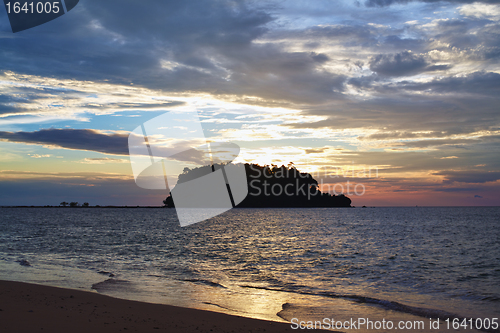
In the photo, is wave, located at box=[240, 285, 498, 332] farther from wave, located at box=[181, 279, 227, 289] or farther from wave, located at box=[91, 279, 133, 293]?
wave, located at box=[91, 279, 133, 293]

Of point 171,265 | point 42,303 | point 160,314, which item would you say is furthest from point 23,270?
point 160,314

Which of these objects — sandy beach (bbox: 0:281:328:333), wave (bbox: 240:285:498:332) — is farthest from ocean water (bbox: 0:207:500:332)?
sandy beach (bbox: 0:281:328:333)

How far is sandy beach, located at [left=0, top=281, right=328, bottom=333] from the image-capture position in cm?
852

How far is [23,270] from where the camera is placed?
60.9 feet

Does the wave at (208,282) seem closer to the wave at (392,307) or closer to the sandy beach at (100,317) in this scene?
the wave at (392,307)

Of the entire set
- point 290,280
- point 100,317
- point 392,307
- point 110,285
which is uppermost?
point 100,317

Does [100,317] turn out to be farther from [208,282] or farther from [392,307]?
[392,307]

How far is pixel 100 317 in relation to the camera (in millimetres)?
9523

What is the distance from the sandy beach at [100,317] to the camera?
8.52 metres

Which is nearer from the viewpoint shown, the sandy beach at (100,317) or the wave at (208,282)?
the sandy beach at (100,317)

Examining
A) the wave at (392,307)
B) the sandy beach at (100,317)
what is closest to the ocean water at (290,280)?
the wave at (392,307)

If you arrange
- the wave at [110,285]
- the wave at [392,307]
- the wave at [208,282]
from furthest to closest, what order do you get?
the wave at [208,282] → the wave at [110,285] → the wave at [392,307]

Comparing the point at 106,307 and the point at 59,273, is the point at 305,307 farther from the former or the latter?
the point at 59,273

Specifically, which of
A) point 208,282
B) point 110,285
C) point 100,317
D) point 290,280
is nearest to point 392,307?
point 290,280
